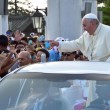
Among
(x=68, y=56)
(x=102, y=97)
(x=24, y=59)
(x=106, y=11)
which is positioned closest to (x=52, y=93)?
(x=102, y=97)

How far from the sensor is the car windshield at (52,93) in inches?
215

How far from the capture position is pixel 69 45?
9477 millimetres

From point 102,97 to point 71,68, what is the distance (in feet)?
1.80

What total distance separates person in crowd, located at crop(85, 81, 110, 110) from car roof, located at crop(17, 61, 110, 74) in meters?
0.20

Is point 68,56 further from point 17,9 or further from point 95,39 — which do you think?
point 17,9

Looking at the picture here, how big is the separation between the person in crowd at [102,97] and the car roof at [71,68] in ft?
0.64

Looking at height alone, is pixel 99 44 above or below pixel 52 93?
above

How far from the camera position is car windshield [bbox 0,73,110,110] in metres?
5.45

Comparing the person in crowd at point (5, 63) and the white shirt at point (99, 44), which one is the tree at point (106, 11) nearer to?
the white shirt at point (99, 44)

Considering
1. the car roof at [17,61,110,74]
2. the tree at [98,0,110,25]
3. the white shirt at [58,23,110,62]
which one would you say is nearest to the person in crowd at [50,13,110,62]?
the white shirt at [58,23,110,62]

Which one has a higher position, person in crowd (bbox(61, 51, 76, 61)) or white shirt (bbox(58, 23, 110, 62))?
white shirt (bbox(58, 23, 110, 62))

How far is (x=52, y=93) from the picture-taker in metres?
5.59

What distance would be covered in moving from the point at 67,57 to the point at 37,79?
6065 mm

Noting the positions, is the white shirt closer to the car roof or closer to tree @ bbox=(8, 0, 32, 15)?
the car roof
